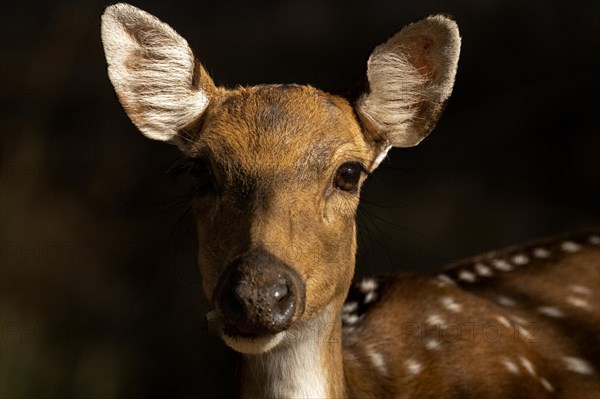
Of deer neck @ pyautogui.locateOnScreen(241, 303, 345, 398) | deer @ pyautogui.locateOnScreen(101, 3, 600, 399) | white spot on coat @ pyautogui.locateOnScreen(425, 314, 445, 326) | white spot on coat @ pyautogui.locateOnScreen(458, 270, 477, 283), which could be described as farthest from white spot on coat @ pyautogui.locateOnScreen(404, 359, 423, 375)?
white spot on coat @ pyautogui.locateOnScreen(458, 270, 477, 283)

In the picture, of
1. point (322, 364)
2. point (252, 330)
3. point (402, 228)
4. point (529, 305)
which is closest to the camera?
point (252, 330)

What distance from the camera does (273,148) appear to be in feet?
10.8

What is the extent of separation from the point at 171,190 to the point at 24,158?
104 cm

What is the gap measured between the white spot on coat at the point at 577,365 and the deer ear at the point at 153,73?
6.52 feet

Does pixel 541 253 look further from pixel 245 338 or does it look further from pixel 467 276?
pixel 245 338

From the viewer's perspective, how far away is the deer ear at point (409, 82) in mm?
3510

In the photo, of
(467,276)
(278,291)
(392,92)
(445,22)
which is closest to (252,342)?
(278,291)

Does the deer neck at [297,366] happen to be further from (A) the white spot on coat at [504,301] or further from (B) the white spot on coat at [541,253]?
(B) the white spot on coat at [541,253]

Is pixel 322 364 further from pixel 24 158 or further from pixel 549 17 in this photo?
pixel 549 17

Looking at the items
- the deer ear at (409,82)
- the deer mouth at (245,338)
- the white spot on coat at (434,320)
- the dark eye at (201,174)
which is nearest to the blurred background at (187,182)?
the white spot on coat at (434,320)

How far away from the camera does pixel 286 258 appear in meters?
3.04

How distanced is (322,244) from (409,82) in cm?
78

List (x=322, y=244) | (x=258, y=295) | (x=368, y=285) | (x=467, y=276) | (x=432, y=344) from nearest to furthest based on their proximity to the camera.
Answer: (x=258, y=295) < (x=322, y=244) < (x=432, y=344) < (x=368, y=285) < (x=467, y=276)

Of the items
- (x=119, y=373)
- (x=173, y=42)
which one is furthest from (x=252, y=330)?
(x=119, y=373)
